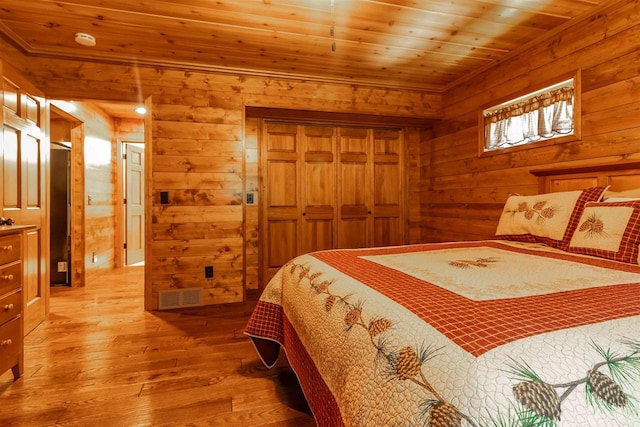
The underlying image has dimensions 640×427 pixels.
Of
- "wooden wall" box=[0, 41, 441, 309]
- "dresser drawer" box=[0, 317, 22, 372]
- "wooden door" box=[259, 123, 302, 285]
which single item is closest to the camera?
"dresser drawer" box=[0, 317, 22, 372]

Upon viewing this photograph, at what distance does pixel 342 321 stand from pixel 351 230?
121 inches

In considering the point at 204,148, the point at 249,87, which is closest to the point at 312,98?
the point at 249,87

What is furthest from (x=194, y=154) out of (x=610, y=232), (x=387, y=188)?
(x=610, y=232)

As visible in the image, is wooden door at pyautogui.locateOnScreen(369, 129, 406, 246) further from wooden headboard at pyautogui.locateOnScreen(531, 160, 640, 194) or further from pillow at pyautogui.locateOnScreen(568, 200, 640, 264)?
pillow at pyautogui.locateOnScreen(568, 200, 640, 264)

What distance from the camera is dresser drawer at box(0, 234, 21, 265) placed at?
5.68 feet

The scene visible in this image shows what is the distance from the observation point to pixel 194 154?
3.21 meters

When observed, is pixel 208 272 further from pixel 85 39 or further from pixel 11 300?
pixel 85 39

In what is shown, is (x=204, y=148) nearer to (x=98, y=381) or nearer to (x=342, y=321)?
(x=98, y=381)

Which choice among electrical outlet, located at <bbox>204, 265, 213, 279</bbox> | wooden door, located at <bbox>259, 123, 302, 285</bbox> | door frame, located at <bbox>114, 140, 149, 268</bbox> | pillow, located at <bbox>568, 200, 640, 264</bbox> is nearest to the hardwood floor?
electrical outlet, located at <bbox>204, 265, 213, 279</bbox>

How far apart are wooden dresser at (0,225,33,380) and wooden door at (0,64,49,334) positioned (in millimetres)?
433

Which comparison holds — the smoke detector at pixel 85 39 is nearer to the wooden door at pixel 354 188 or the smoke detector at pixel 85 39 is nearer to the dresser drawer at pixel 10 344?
the dresser drawer at pixel 10 344

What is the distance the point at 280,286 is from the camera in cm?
187

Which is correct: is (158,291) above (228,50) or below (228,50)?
below

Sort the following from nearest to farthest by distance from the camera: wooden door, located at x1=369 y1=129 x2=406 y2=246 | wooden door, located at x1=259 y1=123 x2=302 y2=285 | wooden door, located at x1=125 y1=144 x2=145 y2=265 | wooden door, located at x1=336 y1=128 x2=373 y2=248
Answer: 1. wooden door, located at x1=259 y1=123 x2=302 y2=285
2. wooden door, located at x1=336 y1=128 x2=373 y2=248
3. wooden door, located at x1=369 y1=129 x2=406 y2=246
4. wooden door, located at x1=125 y1=144 x2=145 y2=265
